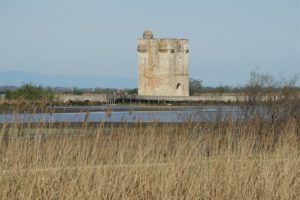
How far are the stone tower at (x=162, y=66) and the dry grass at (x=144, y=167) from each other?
32.5 m

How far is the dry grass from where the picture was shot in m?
8.91

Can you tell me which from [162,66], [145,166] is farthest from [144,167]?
[162,66]

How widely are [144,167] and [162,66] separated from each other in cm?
3462

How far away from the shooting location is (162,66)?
4400 centimetres

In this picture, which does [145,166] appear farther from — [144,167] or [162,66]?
[162,66]

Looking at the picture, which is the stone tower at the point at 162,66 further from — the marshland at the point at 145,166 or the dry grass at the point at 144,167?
the dry grass at the point at 144,167

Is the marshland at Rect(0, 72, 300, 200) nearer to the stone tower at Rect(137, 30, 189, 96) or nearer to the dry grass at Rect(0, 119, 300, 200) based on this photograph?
the dry grass at Rect(0, 119, 300, 200)

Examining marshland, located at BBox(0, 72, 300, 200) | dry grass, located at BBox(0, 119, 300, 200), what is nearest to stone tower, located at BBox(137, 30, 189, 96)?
marshland, located at BBox(0, 72, 300, 200)

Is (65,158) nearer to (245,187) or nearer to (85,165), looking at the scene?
(85,165)

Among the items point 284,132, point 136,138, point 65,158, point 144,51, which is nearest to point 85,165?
point 65,158

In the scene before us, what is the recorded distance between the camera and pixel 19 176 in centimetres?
890

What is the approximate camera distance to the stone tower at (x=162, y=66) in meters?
43.7

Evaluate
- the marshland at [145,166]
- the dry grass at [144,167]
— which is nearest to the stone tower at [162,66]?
the marshland at [145,166]

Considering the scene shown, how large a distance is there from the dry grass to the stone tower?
107 ft
